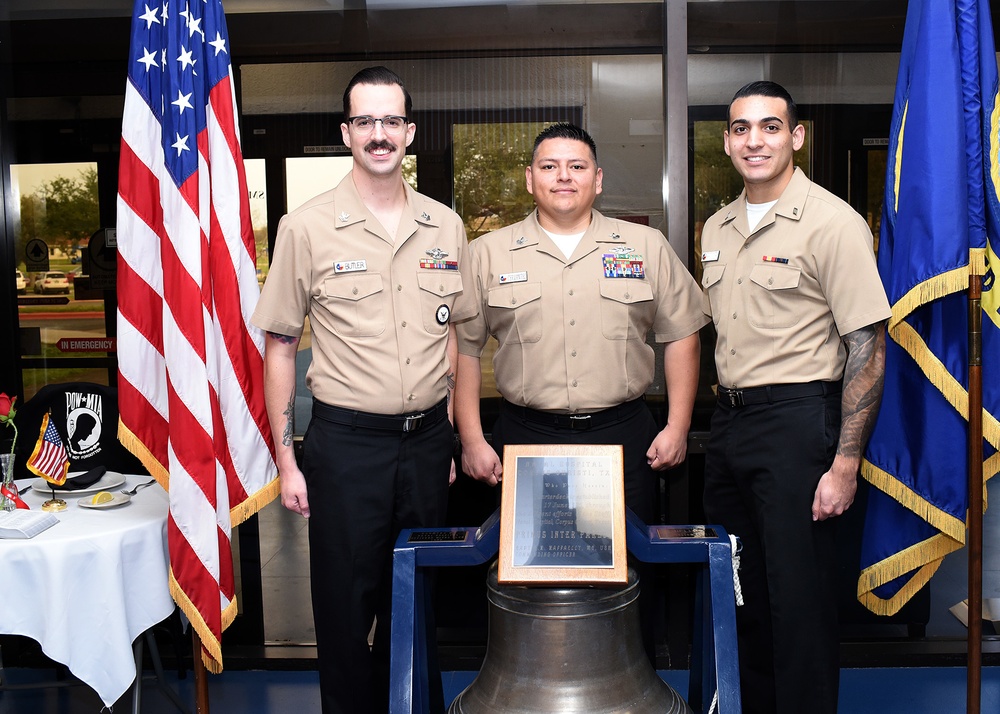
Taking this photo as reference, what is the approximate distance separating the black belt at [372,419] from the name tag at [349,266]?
373mm

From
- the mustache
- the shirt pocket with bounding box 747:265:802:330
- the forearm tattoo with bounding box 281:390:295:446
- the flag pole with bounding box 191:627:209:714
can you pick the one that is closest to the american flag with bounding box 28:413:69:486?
the flag pole with bounding box 191:627:209:714

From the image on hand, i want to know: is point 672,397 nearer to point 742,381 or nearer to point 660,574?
point 742,381

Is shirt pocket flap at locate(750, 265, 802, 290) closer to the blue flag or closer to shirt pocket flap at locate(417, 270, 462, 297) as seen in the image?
the blue flag

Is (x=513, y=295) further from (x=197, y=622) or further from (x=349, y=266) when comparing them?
(x=197, y=622)

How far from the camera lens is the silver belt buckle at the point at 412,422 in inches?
104

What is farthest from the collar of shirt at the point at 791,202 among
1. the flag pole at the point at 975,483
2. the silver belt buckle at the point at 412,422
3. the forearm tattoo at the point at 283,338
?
the forearm tattoo at the point at 283,338

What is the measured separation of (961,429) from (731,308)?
0.71 meters

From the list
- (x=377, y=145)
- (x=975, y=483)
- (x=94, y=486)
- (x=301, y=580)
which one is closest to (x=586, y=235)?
(x=377, y=145)

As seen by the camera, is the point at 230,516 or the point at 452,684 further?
the point at 452,684

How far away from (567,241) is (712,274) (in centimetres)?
46

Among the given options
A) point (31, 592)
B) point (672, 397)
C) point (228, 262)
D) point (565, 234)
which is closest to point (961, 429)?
point (672, 397)

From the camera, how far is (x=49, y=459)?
285 cm

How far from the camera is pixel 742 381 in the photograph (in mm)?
2703

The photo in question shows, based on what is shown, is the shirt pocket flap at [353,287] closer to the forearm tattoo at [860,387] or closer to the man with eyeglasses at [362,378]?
the man with eyeglasses at [362,378]
